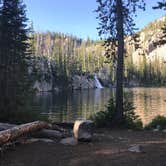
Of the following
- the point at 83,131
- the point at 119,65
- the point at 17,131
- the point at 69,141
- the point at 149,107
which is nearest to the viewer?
the point at 17,131

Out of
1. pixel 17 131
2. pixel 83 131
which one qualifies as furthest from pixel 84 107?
pixel 17 131

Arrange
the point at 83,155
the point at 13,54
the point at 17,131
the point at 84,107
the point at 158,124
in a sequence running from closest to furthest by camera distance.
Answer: the point at 83,155 → the point at 17,131 → the point at 158,124 → the point at 13,54 → the point at 84,107

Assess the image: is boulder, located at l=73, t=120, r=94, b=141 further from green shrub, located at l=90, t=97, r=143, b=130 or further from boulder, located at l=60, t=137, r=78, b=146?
green shrub, located at l=90, t=97, r=143, b=130

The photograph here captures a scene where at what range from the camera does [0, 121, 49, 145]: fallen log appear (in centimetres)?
1110

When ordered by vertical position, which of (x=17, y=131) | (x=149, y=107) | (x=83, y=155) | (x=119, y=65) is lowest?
(x=149, y=107)

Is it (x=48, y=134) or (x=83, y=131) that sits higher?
(x=83, y=131)

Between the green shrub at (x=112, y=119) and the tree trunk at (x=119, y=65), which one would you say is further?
the tree trunk at (x=119, y=65)

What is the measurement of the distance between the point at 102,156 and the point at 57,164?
1.26 metres

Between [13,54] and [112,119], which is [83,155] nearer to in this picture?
[112,119]

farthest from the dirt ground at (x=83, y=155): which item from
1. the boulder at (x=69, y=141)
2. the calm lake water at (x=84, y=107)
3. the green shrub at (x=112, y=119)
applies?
the calm lake water at (x=84, y=107)

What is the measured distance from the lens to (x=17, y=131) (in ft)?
39.3

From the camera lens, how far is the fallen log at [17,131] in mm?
11103

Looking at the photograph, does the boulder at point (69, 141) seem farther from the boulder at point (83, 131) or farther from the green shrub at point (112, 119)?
the green shrub at point (112, 119)

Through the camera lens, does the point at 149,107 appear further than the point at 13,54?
Yes
